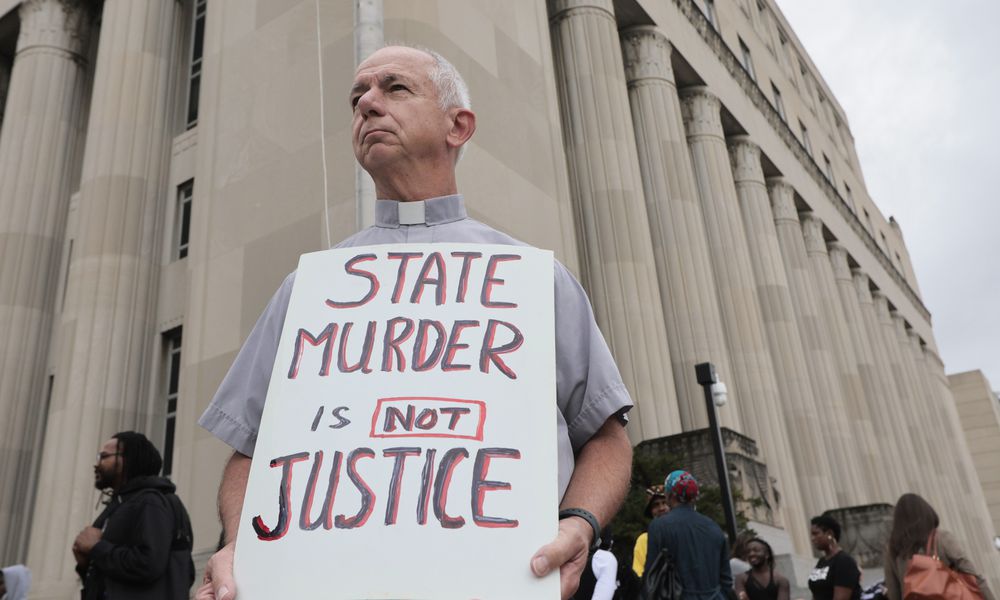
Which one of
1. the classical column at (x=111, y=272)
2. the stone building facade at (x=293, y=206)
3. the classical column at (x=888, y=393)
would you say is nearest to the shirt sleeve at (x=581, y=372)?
the stone building facade at (x=293, y=206)

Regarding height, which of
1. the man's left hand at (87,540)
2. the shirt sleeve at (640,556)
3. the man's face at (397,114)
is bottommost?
the shirt sleeve at (640,556)

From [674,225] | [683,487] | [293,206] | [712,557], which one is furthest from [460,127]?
[674,225]

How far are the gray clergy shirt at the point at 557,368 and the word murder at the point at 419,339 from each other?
237 millimetres

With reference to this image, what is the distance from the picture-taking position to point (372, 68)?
8.28 feet

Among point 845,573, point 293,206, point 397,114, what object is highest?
point 293,206

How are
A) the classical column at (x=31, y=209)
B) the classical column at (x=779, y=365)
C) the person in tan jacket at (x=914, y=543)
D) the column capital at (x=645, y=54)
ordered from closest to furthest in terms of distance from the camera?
the person in tan jacket at (x=914, y=543), the classical column at (x=31, y=209), the classical column at (x=779, y=365), the column capital at (x=645, y=54)

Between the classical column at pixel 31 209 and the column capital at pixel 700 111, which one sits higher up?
the column capital at pixel 700 111

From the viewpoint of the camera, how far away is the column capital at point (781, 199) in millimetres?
30703

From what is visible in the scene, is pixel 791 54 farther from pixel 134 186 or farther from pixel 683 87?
pixel 134 186

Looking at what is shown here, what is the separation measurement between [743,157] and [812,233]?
685 centimetres

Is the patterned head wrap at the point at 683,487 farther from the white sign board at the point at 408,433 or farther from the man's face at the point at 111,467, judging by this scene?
the white sign board at the point at 408,433

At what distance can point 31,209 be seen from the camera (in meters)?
16.7

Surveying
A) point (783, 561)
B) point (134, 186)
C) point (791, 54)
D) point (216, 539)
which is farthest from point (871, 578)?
point (791, 54)

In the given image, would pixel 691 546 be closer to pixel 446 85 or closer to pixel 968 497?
pixel 446 85
